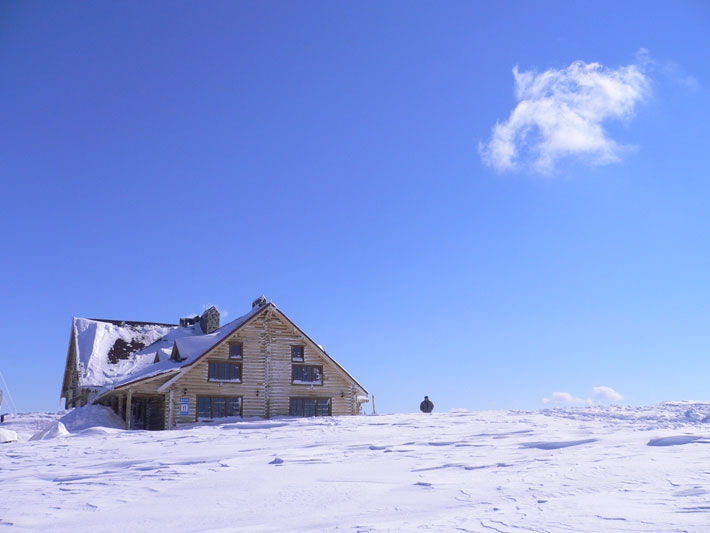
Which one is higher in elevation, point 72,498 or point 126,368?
point 126,368

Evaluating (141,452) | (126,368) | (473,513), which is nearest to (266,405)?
(126,368)

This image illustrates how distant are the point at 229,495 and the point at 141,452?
6.32 m

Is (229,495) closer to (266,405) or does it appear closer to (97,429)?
(97,429)

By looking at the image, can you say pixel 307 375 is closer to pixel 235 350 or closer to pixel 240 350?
pixel 240 350

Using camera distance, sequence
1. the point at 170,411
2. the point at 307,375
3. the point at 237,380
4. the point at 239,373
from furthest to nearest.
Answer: the point at 307,375
the point at 239,373
the point at 237,380
the point at 170,411

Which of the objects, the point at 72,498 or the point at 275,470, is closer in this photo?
the point at 72,498

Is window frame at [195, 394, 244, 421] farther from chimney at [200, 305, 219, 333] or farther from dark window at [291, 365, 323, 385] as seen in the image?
chimney at [200, 305, 219, 333]

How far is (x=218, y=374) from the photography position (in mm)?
30641

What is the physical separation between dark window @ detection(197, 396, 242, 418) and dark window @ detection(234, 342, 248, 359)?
2226 mm

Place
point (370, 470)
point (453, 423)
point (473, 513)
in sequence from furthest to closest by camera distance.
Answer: point (453, 423) → point (370, 470) → point (473, 513)

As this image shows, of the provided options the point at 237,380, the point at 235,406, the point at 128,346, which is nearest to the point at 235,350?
the point at 237,380

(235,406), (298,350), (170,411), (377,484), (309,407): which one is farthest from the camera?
(298,350)

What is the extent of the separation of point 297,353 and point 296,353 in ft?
0.21

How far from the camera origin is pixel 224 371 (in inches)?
1212
